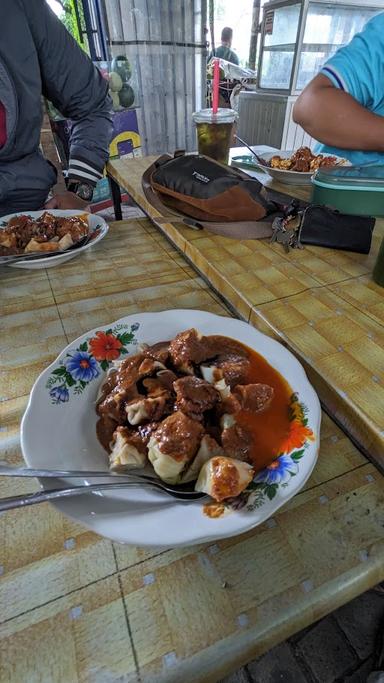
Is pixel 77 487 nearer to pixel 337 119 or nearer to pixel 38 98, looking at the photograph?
pixel 337 119

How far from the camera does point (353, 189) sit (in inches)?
36.8

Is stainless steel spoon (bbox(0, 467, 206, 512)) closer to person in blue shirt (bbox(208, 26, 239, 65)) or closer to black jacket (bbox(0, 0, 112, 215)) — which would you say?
black jacket (bbox(0, 0, 112, 215))

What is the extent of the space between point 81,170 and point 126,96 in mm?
2430

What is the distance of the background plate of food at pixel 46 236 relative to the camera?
37.3 inches

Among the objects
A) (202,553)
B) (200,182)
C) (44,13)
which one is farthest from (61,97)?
(202,553)

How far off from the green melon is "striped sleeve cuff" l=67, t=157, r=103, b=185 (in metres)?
2.34

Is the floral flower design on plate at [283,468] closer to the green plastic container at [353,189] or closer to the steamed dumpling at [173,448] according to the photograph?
the steamed dumpling at [173,448]

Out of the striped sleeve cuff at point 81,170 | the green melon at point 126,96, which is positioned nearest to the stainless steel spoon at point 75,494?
the striped sleeve cuff at point 81,170

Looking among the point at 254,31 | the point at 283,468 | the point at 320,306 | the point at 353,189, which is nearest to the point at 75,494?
the point at 283,468

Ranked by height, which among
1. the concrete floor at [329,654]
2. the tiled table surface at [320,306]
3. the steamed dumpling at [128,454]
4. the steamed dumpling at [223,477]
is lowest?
the concrete floor at [329,654]

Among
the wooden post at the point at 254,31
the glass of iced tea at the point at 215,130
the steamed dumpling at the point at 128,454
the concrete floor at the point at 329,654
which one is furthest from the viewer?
the wooden post at the point at 254,31

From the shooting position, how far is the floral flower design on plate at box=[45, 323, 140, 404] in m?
0.55

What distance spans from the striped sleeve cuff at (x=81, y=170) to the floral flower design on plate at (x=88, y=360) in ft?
4.28

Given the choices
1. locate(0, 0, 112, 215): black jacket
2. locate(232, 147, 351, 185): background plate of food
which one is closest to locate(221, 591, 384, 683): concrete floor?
locate(232, 147, 351, 185): background plate of food
